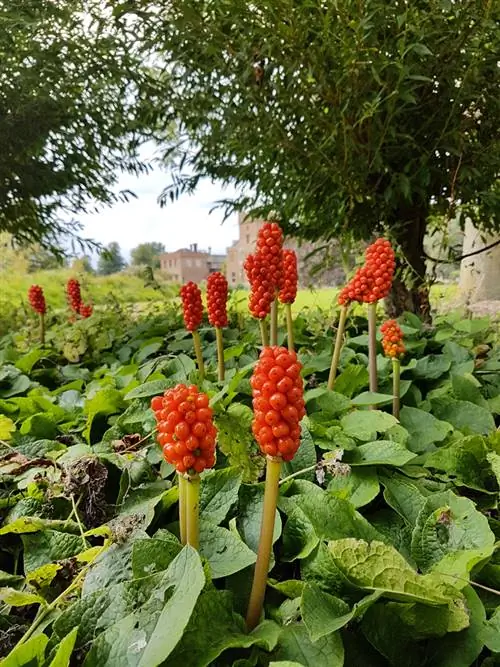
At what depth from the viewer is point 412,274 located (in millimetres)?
1964

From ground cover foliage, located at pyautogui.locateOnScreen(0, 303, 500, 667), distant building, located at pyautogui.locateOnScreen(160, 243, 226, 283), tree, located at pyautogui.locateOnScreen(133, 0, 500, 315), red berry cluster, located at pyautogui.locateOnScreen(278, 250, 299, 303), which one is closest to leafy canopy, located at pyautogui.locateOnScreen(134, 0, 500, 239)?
tree, located at pyautogui.locateOnScreen(133, 0, 500, 315)

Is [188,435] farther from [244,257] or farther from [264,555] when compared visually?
[244,257]

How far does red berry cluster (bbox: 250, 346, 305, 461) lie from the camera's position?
51 cm

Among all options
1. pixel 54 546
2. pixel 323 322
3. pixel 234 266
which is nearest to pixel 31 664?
pixel 54 546

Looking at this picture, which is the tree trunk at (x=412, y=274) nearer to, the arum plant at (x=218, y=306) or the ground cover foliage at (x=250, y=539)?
the ground cover foliage at (x=250, y=539)

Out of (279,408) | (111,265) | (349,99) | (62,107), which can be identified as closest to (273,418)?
(279,408)

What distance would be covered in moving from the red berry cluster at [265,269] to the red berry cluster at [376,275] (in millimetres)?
150

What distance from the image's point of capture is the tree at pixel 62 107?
6.09ft

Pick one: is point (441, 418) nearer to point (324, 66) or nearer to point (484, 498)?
point (484, 498)

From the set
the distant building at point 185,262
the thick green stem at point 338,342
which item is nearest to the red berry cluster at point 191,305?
the thick green stem at point 338,342

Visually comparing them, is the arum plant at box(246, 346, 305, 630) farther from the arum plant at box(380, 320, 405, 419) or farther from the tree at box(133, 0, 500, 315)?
the tree at box(133, 0, 500, 315)

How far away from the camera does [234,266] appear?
360 centimetres

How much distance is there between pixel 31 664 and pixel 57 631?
0.12 feet

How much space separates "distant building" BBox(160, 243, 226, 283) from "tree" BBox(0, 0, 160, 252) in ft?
4.32
